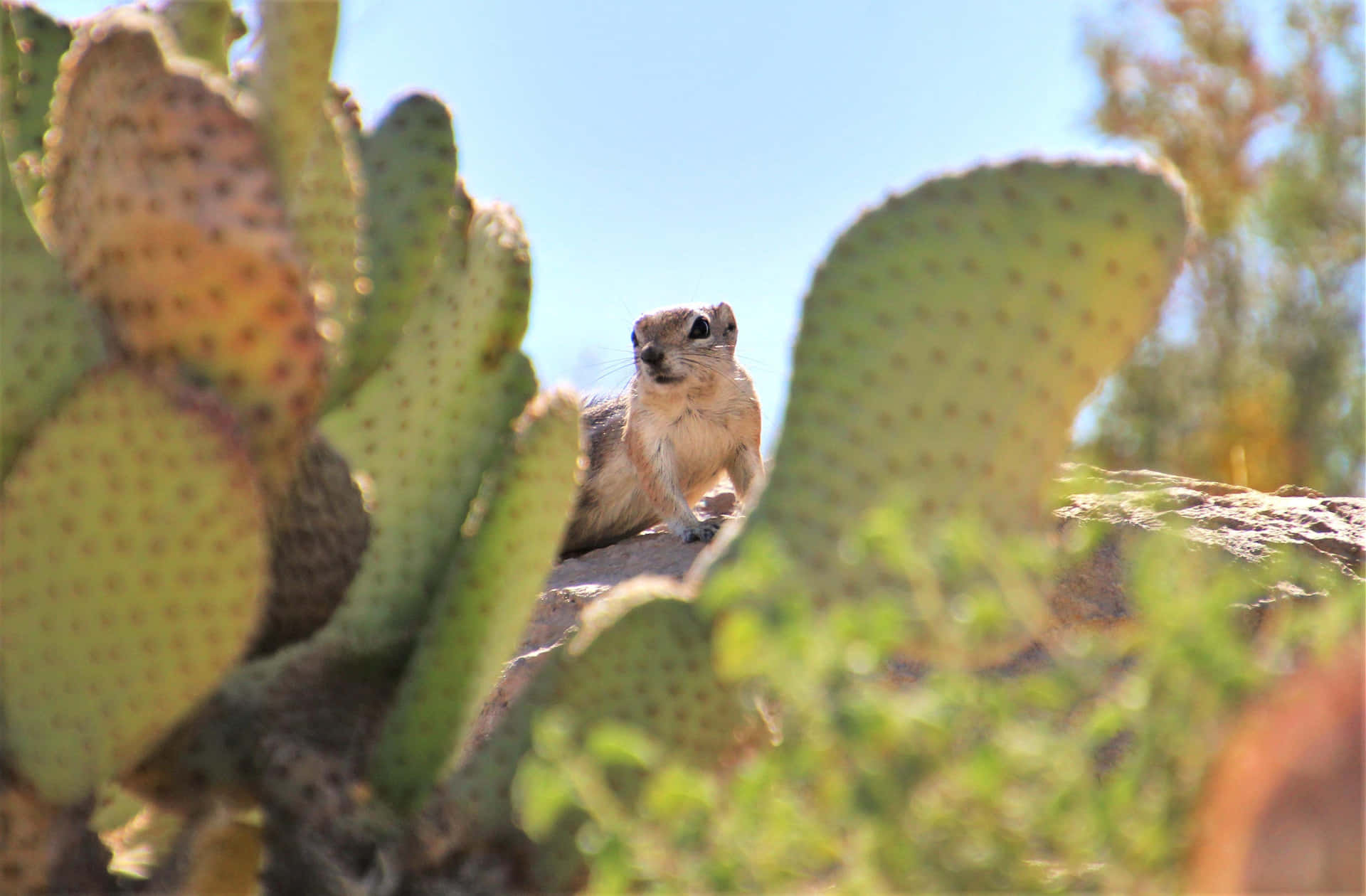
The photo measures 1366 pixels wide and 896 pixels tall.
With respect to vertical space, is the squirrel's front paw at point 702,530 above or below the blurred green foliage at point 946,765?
below

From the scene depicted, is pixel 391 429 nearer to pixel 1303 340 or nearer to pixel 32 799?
pixel 32 799

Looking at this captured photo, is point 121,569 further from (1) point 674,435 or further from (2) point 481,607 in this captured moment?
(1) point 674,435

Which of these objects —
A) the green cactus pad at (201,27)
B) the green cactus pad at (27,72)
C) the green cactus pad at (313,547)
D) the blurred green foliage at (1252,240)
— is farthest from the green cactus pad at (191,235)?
the blurred green foliage at (1252,240)

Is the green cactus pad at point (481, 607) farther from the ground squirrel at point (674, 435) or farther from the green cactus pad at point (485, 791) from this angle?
the ground squirrel at point (674, 435)

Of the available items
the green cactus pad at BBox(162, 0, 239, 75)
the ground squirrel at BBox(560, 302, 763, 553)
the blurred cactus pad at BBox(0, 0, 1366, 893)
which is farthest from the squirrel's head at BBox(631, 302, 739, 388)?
the green cactus pad at BBox(162, 0, 239, 75)

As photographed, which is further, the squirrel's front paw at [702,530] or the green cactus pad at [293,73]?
the squirrel's front paw at [702,530]

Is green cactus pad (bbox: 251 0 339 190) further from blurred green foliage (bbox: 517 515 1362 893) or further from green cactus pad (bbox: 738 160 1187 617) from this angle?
blurred green foliage (bbox: 517 515 1362 893)

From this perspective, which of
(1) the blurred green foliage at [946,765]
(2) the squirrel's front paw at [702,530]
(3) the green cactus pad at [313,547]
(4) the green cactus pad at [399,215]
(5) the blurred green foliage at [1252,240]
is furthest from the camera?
(5) the blurred green foliage at [1252,240]
